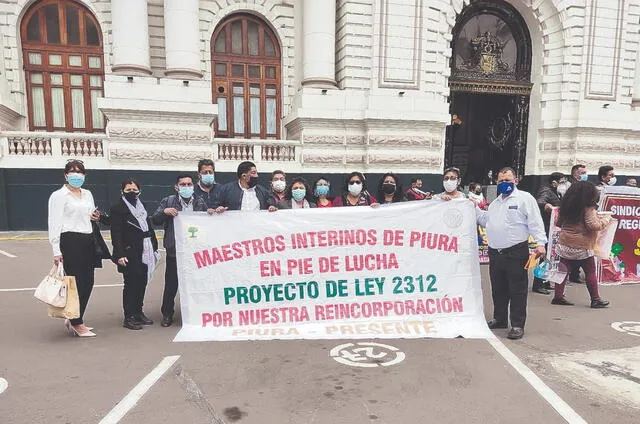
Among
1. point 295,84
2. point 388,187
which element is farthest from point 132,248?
point 295,84

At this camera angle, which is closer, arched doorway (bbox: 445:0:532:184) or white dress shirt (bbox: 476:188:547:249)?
white dress shirt (bbox: 476:188:547:249)

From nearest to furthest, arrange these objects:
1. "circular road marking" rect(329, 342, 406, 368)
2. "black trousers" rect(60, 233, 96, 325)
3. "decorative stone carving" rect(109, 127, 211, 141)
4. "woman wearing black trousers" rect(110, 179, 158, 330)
Answer: "circular road marking" rect(329, 342, 406, 368) → "black trousers" rect(60, 233, 96, 325) → "woman wearing black trousers" rect(110, 179, 158, 330) → "decorative stone carving" rect(109, 127, 211, 141)

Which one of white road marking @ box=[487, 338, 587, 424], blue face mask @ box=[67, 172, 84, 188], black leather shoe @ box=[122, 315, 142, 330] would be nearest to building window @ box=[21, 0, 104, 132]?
blue face mask @ box=[67, 172, 84, 188]

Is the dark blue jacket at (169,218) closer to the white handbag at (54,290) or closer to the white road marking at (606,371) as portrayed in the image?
the white handbag at (54,290)

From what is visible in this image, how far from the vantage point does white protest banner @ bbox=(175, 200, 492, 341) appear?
466 cm

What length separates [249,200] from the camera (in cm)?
520

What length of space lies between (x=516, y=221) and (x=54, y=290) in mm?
4862

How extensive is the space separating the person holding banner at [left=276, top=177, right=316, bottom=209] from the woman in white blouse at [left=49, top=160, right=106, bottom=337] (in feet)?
7.04

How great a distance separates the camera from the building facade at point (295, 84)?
13023 mm

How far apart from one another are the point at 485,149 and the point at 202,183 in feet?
60.8

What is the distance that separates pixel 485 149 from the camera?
68.5ft

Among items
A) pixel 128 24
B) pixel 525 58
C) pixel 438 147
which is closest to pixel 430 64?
pixel 438 147

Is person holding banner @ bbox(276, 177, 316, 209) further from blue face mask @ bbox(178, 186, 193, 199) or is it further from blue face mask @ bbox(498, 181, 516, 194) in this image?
blue face mask @ bbox(498, 181, 516, 194)

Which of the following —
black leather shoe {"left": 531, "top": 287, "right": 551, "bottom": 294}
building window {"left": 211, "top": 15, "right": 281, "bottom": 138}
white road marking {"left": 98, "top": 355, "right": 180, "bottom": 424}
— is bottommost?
black leather shoe {"left": 531, "top": 287, "right": 551, "bottom": 294}
